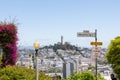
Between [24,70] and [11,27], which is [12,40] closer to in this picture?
[11,27]

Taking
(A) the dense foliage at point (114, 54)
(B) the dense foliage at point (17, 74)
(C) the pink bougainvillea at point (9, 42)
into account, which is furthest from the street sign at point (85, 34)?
(A) the dense foliage at point (114, 54)

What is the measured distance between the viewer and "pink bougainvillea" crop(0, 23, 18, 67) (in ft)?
83.1

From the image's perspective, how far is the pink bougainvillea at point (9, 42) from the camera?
2534 centimetres

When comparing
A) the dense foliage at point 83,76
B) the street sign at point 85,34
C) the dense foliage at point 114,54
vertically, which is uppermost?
the street sign at point 85,34

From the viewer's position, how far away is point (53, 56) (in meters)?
70.5

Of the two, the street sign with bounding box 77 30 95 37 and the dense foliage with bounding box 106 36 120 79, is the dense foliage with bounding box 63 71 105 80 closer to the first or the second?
the street sign with bounding box 77 30 95 37

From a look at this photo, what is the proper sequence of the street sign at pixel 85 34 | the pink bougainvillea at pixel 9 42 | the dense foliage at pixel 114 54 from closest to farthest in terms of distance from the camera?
the street sign at pixel 85 34 < the pink bougainvillea at pixel 9 42 < the dense foliage at pixel 114 54

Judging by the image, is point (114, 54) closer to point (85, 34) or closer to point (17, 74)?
point (85, 34)

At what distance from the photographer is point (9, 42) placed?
1005 inches

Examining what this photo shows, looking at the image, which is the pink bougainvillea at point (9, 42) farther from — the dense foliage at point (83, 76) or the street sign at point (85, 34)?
the street sign at point (85, 34)

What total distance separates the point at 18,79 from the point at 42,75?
1122 millimetres

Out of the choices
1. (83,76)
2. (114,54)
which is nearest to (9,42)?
(83,76)

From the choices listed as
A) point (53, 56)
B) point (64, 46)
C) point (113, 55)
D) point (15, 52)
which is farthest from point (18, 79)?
point (53, 56)

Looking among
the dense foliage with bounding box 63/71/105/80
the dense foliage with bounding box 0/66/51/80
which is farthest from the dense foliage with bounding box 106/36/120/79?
the dense foliage with bounding box 0/66/51/80
